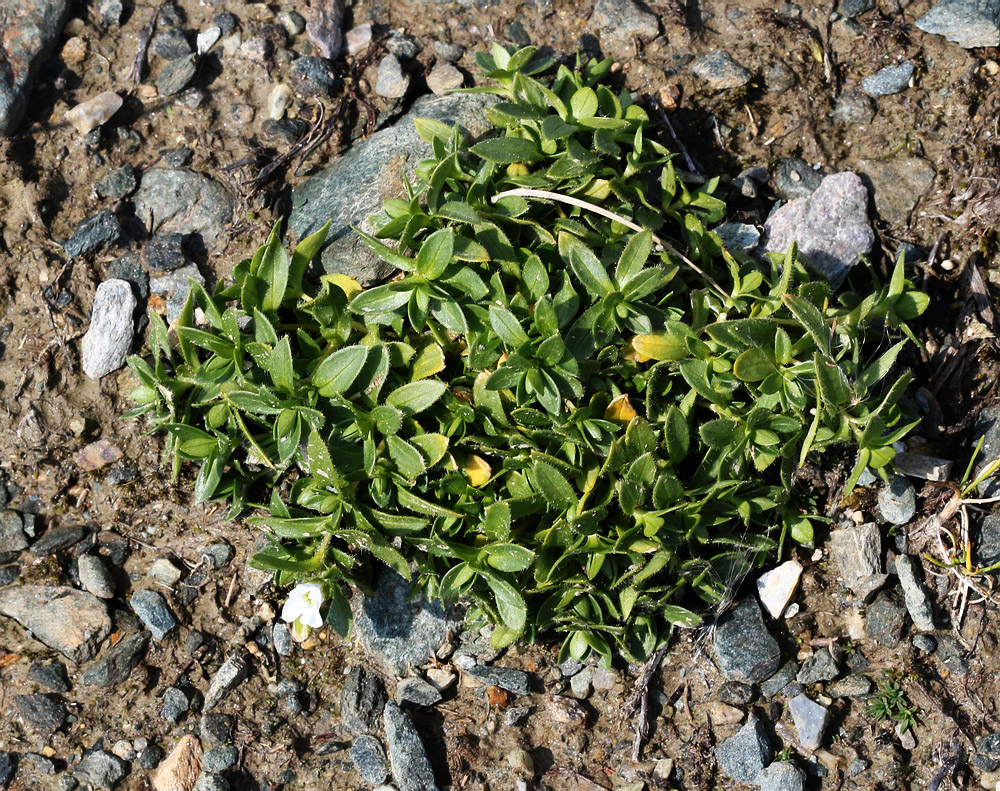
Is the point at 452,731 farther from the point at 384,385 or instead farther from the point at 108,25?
the point at 108,25

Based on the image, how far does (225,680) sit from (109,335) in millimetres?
1882

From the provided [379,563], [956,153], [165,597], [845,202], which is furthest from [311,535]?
[956,153]

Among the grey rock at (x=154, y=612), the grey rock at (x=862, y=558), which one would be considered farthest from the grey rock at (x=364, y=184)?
the grey rock at (x=862, y=558)

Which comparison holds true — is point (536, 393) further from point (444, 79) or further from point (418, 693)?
point (444, 79)

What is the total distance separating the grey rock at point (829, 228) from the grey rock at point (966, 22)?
1.10m

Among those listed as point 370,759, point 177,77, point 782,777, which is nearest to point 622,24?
point 177,77

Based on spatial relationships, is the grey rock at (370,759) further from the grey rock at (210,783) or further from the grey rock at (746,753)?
the grey rock at (746,753)

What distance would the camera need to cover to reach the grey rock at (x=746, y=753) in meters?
4.16

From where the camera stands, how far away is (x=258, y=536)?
15.0 ft

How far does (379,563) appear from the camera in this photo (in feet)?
14.6

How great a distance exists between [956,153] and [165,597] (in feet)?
15.9

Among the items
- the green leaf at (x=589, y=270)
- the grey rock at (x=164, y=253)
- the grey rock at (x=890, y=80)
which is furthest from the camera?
the grey rock at (x=890, y=80)

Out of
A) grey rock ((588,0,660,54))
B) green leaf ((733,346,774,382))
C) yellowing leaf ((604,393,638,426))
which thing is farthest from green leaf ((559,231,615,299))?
grey rock ((588,0,660,54))

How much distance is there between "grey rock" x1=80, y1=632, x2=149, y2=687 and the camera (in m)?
4.31
